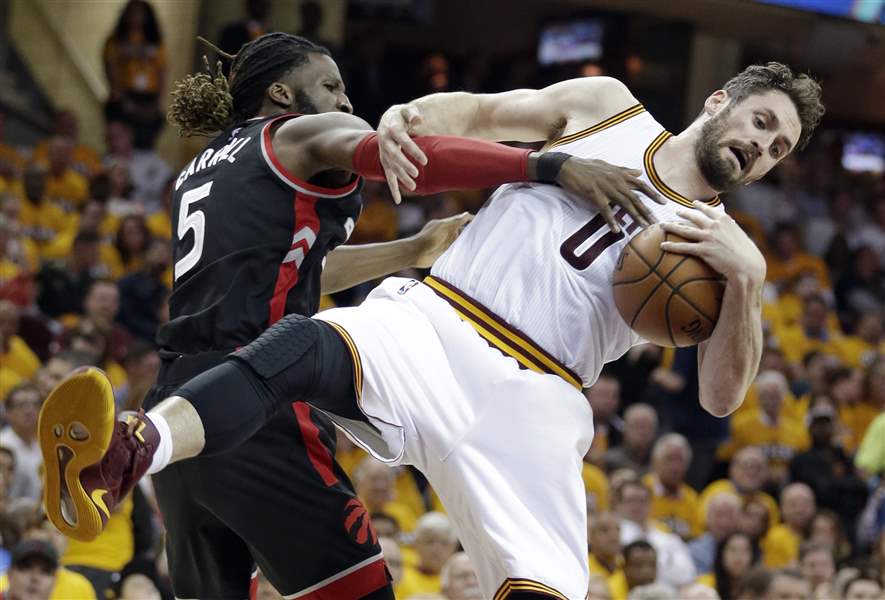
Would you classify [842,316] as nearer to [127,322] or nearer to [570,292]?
[127,322]

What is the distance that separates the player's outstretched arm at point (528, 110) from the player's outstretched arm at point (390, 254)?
1.64 ft

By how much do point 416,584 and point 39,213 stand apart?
208 inches

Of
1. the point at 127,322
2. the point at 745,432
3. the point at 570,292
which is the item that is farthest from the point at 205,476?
the point at 745,432

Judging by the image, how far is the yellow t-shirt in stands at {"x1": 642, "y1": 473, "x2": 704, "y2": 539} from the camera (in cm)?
935

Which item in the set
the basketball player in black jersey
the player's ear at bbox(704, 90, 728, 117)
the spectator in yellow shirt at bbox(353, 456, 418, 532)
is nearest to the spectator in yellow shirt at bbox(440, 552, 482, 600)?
the spectator in yellow shirt at bbox(353, 456, 418, 532)

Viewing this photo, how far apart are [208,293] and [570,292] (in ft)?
3.54

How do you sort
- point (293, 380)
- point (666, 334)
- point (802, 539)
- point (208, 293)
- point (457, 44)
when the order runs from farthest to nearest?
point (457, 44) → point (802, 539) → point (208, 293) → point (666, 334) → point (293, 380)

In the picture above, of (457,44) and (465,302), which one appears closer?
(465,302)

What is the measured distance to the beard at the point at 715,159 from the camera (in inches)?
161

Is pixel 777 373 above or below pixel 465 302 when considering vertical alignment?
below

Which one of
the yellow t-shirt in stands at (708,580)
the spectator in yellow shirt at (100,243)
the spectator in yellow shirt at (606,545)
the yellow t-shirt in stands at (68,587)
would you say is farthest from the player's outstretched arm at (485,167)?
the spectator in yellow shirt at (100,243)

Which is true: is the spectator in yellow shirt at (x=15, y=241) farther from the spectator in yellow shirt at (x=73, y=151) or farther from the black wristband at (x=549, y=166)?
the black wristband at (x=549, y=166)

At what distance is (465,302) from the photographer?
3.96m

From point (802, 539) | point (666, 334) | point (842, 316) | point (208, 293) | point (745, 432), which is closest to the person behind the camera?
point (666, 334)
